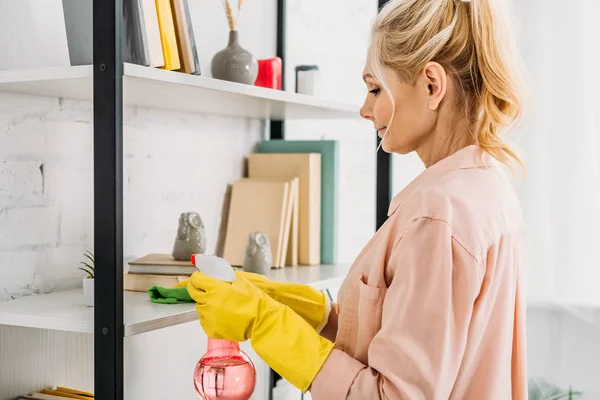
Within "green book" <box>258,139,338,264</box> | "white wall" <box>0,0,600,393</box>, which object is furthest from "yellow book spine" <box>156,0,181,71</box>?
"green book" <box>258,139,338,264</box>

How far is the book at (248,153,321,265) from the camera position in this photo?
2195mm

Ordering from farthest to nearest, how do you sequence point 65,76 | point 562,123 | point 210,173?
1. point 562,123
2. point 210,173
3. point 65,76

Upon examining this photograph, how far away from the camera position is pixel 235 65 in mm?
1794

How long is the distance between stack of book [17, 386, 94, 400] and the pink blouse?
59 cm

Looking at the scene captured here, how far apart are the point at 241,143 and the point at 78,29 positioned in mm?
922

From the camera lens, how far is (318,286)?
1873mm

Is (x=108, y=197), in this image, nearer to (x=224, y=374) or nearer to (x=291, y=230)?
(x=224, y=374)

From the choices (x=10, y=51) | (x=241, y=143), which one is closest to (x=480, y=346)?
(x=10, y=51)

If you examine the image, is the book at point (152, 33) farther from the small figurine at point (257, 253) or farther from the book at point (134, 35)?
the small figurine at point (257, 253)

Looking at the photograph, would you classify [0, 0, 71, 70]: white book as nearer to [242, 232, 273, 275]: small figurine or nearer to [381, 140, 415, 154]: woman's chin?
[242, 232, 273, 275]: small figurine

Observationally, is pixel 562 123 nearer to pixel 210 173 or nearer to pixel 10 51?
pixel 210 173

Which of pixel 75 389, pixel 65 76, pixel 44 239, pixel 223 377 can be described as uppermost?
pixel 65 76

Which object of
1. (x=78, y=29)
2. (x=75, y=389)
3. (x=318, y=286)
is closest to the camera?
(x=78, y=29)

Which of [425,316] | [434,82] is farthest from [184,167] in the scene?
[425,316]
